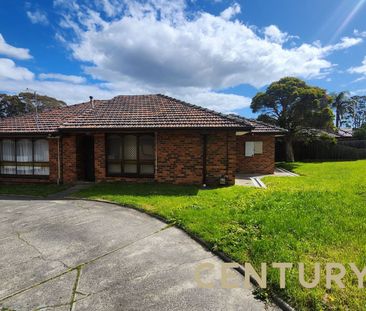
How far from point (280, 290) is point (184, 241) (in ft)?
6.40

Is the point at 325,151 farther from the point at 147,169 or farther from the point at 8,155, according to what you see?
the point at 8,155

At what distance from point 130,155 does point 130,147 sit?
343 millimetres

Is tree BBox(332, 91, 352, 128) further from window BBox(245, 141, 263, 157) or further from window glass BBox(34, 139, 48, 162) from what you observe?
window glass BBox(34, 139, 48, 162)

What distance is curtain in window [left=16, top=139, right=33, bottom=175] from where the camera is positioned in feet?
36.8

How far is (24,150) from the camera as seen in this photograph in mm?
11297

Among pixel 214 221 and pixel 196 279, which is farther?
pixel 214 221

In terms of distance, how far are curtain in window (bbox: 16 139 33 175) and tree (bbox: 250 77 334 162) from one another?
17.0m

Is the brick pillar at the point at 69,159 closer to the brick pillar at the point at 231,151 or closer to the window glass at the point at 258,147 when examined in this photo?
the brick pillar at the point at 231,151

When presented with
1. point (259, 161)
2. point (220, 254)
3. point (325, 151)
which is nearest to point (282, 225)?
point (220, 254)

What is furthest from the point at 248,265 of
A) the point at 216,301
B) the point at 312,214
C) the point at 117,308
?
the point at 312,214

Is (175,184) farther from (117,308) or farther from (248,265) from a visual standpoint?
(117,308)

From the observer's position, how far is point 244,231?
183 inches

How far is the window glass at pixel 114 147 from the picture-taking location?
1073 centimetres

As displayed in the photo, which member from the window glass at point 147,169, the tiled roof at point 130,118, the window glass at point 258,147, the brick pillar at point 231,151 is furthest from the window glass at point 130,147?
the window glass at point 258,147
